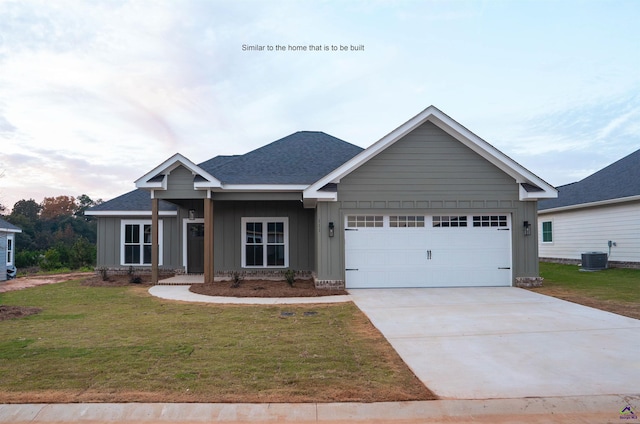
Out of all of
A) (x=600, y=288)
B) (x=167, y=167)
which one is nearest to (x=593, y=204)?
(x=600, y=288)

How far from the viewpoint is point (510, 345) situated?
20.1 feet

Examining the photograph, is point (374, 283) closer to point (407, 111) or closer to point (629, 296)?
point (629, 296)

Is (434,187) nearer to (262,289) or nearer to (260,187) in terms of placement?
(260,187)

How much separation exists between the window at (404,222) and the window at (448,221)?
1.43ft

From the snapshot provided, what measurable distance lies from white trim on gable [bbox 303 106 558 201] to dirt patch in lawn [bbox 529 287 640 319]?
111 inches

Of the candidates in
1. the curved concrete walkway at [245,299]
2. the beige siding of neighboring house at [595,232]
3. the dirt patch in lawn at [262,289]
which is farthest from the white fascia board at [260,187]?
the beige siding of neighboring house at [595,232]

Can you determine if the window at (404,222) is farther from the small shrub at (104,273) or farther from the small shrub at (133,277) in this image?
the small shrub at (104,273)

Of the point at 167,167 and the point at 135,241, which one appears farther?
the point at 135,241

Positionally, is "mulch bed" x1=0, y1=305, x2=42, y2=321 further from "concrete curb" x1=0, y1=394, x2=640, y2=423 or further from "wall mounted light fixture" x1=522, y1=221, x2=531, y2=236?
"wall mounted light fixture" x1=522, y1=221, x2=531, y2=236

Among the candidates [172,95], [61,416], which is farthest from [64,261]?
[61,416]

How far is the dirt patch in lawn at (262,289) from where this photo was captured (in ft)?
37.0

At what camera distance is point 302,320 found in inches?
316

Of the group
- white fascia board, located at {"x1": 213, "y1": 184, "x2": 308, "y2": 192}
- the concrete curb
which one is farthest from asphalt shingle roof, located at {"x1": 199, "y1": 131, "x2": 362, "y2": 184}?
the concrete curb

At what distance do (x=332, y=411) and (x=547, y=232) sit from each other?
22703 millimetres
